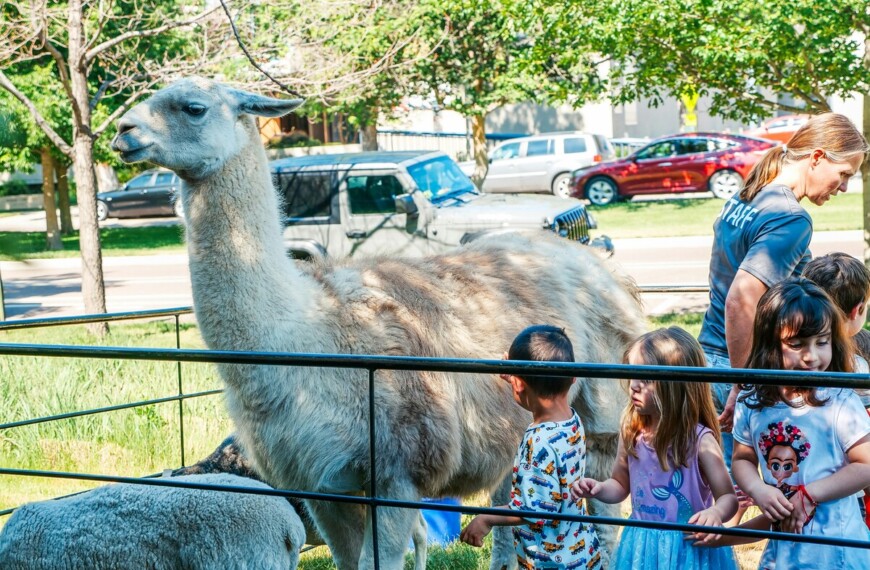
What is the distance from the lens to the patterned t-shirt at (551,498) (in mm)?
3229

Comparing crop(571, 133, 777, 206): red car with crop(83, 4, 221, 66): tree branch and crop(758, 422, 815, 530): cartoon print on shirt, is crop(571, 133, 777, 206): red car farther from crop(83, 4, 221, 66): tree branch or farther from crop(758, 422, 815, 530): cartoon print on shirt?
crop(758, 422, 815, 530): cartoon print on shirt

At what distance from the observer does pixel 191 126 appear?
410 centimetres

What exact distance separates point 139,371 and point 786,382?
6937 mm

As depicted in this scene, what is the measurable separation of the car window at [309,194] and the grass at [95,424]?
17.4ft

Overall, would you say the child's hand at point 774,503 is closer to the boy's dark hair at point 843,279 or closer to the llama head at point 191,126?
the boy's dark hair at point 843,279

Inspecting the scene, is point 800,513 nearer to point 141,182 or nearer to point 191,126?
point 191,126

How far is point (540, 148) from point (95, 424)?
23371 millimetres

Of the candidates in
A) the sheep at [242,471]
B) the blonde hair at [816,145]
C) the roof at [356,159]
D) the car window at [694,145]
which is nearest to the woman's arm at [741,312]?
the blonde hair at [816,145]

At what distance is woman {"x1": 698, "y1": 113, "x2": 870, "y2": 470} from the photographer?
139 inches

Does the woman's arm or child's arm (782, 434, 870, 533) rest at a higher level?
the woman's arm

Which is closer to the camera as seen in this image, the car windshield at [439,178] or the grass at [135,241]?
the car windshield at [439,178]

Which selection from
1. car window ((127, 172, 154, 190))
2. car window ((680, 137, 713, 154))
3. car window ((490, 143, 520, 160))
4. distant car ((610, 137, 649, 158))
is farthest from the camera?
distant car ((610, 137, 649, 158))

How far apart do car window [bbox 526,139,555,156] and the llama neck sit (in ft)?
83.3

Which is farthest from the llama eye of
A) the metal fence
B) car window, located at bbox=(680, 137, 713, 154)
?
Result: car window, located at bbox=(680, 137, 713, 154)
